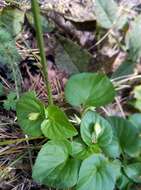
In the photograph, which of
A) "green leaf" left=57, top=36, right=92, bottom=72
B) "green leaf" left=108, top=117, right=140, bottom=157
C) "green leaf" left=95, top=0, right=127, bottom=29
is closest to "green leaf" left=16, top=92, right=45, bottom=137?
"green leaf" left=108, top=117, right=140, bottom=157

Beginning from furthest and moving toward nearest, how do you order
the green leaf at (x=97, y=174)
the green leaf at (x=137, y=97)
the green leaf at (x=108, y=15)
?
the green leaf at (x=108, y=15) < the green leaf at (x=137, y=97) < the green leaf at (x=97, y=174)

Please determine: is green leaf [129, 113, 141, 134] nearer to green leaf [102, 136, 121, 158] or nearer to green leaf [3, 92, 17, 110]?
green leaf [102, 136, 121, 158]

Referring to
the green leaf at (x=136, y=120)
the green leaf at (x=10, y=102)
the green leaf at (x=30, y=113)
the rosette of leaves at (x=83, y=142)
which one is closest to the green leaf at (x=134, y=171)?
the rosette of leaves at (x=83, y=142)

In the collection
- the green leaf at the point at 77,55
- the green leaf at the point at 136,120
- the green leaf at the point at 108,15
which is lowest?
the green leaf at the point at 136,120

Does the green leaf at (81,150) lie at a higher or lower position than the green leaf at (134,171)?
higher

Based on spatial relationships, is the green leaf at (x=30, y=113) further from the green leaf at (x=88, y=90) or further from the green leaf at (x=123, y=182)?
the green leaf at (x=123, y=182)


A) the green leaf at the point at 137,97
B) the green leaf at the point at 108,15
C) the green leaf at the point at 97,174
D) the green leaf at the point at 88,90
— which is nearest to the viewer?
the green leaf at the point at 97,174

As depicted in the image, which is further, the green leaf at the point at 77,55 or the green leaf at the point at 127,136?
the green leaf at the point at 77,55
